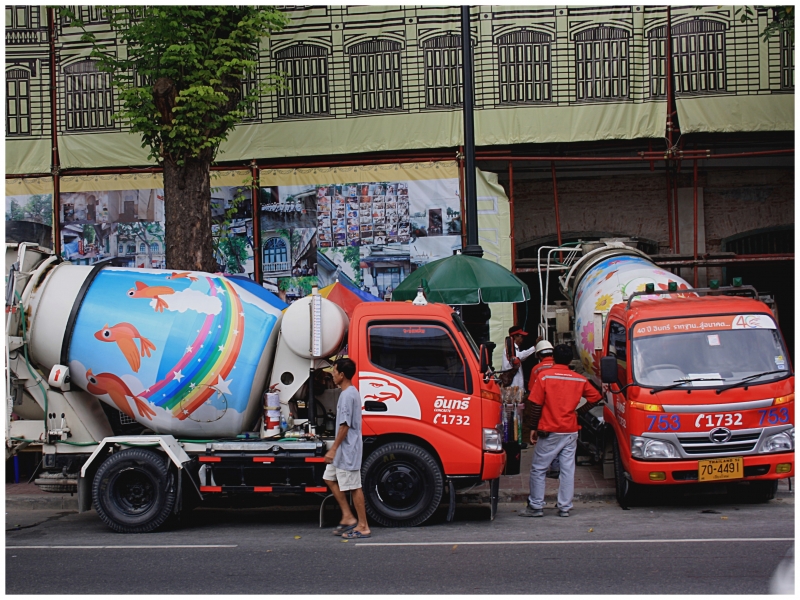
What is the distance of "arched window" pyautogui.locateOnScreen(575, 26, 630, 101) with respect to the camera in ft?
50.1

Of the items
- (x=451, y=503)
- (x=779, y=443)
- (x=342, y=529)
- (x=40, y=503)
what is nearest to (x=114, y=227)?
(x=40, y=503)

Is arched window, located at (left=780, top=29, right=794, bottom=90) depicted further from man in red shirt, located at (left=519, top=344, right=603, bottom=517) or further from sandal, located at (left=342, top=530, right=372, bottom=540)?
sandal, located at (left=342, top=530, right=372, bottom=540)

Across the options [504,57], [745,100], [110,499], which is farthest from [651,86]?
[110,499]

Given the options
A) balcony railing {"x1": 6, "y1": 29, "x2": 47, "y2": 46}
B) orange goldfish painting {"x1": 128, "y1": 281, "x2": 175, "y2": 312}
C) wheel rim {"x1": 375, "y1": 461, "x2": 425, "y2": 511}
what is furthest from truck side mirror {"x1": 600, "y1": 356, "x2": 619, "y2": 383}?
balcony railing {"x1": 6, "y1": 29, "x2": 47, "y2": 46}

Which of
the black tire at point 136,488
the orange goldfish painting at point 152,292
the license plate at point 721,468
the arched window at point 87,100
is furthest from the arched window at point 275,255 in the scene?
the license plate at point 721,468

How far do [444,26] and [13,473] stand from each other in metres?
9.98

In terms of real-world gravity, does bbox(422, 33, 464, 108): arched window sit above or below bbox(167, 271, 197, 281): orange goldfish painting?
above

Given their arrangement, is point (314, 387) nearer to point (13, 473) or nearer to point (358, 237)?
point (13, 473)

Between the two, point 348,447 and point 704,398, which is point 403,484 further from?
point 704,398

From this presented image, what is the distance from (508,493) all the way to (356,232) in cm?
651

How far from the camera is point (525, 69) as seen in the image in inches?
606

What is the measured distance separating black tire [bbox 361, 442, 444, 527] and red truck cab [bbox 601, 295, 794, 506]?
2.14m

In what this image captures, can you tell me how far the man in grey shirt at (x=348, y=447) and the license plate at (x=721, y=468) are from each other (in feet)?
11.1

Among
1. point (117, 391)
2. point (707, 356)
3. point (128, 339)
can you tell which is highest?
point (128, 339)
